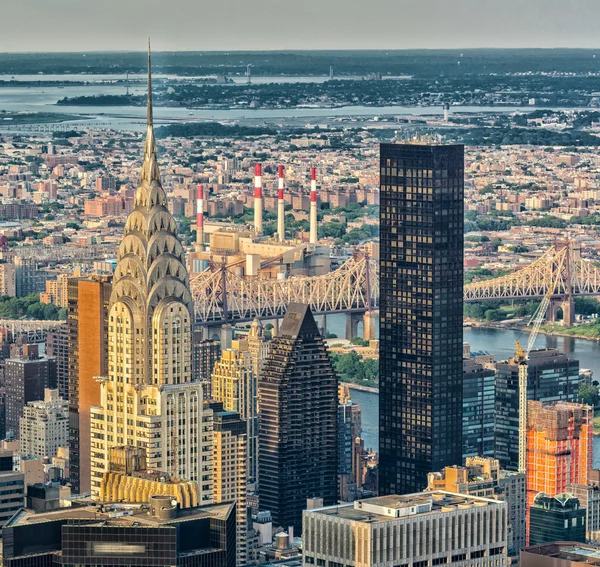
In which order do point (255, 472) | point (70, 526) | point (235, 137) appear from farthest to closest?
1. point (235, 137)
2. point (255, 472)
3. point (70, 526)

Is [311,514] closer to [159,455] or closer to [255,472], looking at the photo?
[159,455]

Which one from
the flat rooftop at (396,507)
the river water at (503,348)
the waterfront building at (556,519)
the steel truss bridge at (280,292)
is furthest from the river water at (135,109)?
the flat rooftop at (396,507)

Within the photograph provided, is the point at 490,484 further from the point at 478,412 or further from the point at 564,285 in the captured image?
the point at 564,285

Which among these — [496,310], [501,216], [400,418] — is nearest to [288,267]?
[496,310]

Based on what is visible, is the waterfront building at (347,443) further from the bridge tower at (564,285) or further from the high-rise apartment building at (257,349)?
the bridge tower at (564,285)

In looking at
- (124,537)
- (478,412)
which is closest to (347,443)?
(478,412)
